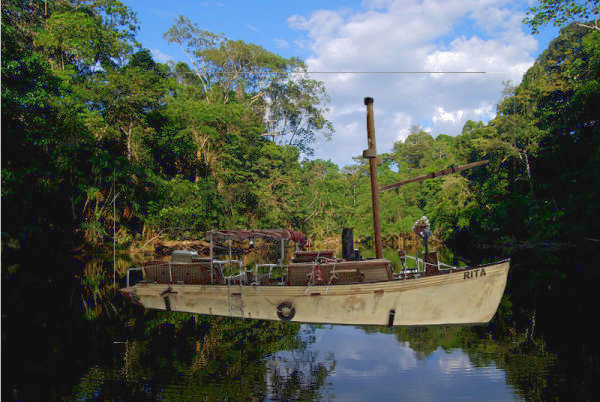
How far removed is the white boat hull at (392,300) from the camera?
1086 cm

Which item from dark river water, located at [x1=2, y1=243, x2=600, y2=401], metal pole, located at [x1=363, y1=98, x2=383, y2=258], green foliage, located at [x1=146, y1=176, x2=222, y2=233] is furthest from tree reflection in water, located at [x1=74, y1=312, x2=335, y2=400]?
green foliage, located at [x1=146, y1=176, x2=222, y2=233]

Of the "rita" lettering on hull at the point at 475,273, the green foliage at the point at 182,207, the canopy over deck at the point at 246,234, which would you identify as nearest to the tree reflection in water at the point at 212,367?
the canopy over deck at the point at 246,234

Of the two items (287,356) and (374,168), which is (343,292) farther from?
(374,168)

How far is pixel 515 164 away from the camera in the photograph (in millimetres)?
39906

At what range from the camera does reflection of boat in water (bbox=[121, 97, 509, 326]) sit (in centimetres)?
1093

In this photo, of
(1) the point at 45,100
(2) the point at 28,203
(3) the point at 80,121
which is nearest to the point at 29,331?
(2) the point at 28,203

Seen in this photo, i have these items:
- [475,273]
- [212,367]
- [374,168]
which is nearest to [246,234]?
[212,367]

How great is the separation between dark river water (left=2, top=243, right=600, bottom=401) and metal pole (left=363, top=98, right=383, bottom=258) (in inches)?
115

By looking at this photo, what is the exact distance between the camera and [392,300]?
1102 centimetres

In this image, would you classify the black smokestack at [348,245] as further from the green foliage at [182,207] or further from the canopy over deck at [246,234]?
the green foliage at [182,207]

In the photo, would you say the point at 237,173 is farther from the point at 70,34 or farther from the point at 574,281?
the point at 574,281

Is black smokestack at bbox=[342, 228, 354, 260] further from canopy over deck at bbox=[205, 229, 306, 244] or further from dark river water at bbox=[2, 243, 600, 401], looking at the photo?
dark river water at bbox=[2, 243, 600, 401]

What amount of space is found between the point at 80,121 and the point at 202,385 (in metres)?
28.8

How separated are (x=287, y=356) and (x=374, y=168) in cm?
703
